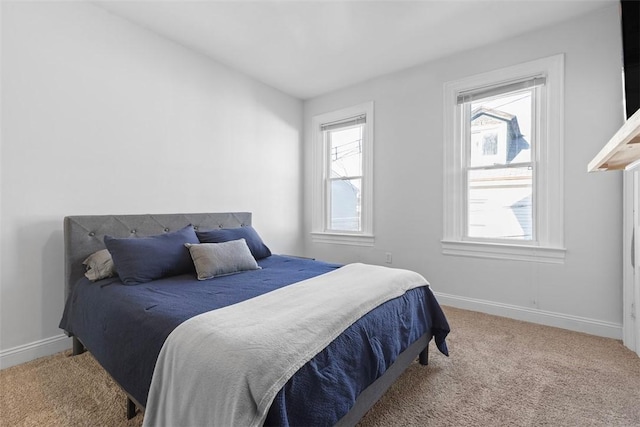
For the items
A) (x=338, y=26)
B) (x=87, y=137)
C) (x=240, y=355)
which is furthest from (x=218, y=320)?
(x=338, y=26)

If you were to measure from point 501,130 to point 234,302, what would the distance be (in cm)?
296

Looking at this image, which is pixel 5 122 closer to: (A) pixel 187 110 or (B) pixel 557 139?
(A) pixel 187 110

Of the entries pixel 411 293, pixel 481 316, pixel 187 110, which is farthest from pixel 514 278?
pixel 187 110

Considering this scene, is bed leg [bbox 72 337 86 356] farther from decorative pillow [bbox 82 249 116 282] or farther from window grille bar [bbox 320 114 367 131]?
window grille bar [bbox 320 114 367 131]

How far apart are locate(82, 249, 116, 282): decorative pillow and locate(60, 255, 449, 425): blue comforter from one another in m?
0.06

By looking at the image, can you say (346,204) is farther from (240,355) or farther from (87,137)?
(240,355)

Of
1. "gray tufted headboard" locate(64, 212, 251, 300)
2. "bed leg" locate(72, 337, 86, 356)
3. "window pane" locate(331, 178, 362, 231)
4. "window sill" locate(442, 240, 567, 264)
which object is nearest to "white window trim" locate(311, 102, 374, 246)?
"window pane" locate(331, 178, 362, 231)

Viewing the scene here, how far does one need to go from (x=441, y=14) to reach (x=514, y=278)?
8.10 feet

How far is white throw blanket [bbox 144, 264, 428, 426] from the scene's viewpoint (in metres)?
0.97

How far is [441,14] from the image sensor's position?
2.55m

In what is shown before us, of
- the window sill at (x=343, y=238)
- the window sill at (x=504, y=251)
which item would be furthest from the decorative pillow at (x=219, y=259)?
the window sill at (x=504, y=251)

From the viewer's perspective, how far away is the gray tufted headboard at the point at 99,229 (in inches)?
86.5

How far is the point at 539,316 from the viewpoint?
9.11ft

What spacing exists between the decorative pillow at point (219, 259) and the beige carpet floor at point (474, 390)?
0.85 meters
